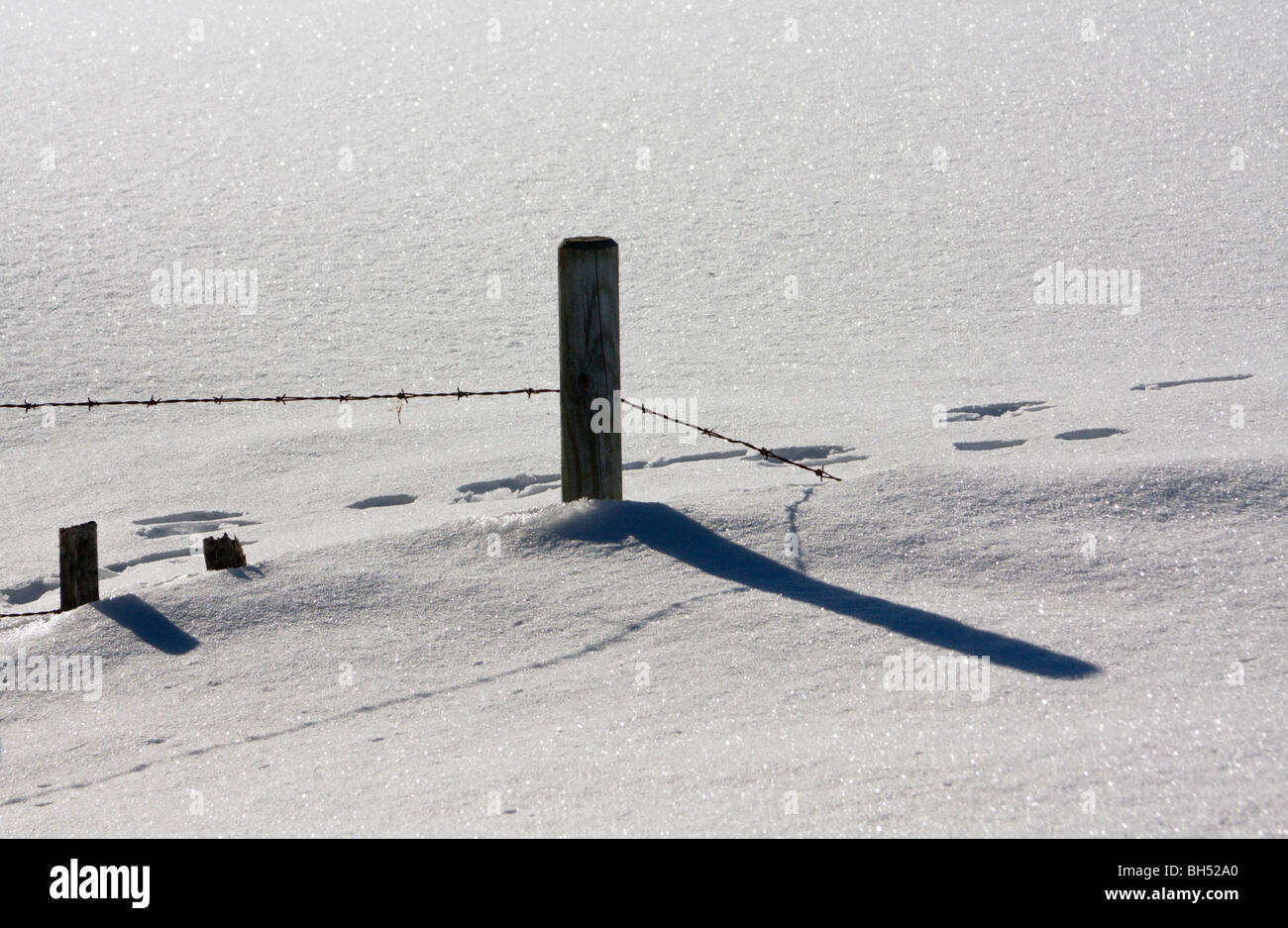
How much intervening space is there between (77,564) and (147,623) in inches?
14.2

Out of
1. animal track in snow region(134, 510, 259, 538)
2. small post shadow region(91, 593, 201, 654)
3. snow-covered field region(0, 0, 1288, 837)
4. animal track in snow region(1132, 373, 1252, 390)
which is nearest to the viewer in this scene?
snow-covered field region(0, 0, 1288, 837)

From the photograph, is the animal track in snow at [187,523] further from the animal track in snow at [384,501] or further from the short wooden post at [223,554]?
the short wooden post at [223,554]

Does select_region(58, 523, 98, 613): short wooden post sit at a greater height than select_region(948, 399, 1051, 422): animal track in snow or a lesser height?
lesser

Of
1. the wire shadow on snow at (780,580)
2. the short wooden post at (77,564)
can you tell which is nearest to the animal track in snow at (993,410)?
the wire shadow on snow at (780,580)

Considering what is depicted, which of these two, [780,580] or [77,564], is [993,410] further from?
[77,564]

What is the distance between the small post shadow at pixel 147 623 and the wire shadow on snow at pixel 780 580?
3.71 feet

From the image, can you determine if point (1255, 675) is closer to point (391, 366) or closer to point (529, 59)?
point (391, 366)

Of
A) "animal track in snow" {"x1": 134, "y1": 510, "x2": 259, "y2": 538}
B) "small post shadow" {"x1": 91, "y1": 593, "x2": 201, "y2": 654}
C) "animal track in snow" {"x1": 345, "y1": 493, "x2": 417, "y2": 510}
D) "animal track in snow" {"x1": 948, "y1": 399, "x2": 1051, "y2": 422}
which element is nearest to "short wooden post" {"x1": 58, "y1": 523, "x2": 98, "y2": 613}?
"small post shadow" {"x1": 91, "y1": 593, "x2": 201, "y2": 654}

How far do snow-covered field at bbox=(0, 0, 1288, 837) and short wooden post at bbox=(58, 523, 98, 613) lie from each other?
0.44ft

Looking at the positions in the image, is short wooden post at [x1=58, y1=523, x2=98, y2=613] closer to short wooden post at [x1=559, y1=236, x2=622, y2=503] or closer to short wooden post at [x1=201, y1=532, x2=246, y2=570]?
short wooden post at [x1=201, y1=532, x2=246, y2=570]

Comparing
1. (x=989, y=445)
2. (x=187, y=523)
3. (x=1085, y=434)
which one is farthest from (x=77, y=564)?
(x=1085, y=434)

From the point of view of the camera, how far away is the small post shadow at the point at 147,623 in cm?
340

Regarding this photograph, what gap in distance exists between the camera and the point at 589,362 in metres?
3.82

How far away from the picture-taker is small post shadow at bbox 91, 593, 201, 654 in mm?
3398
